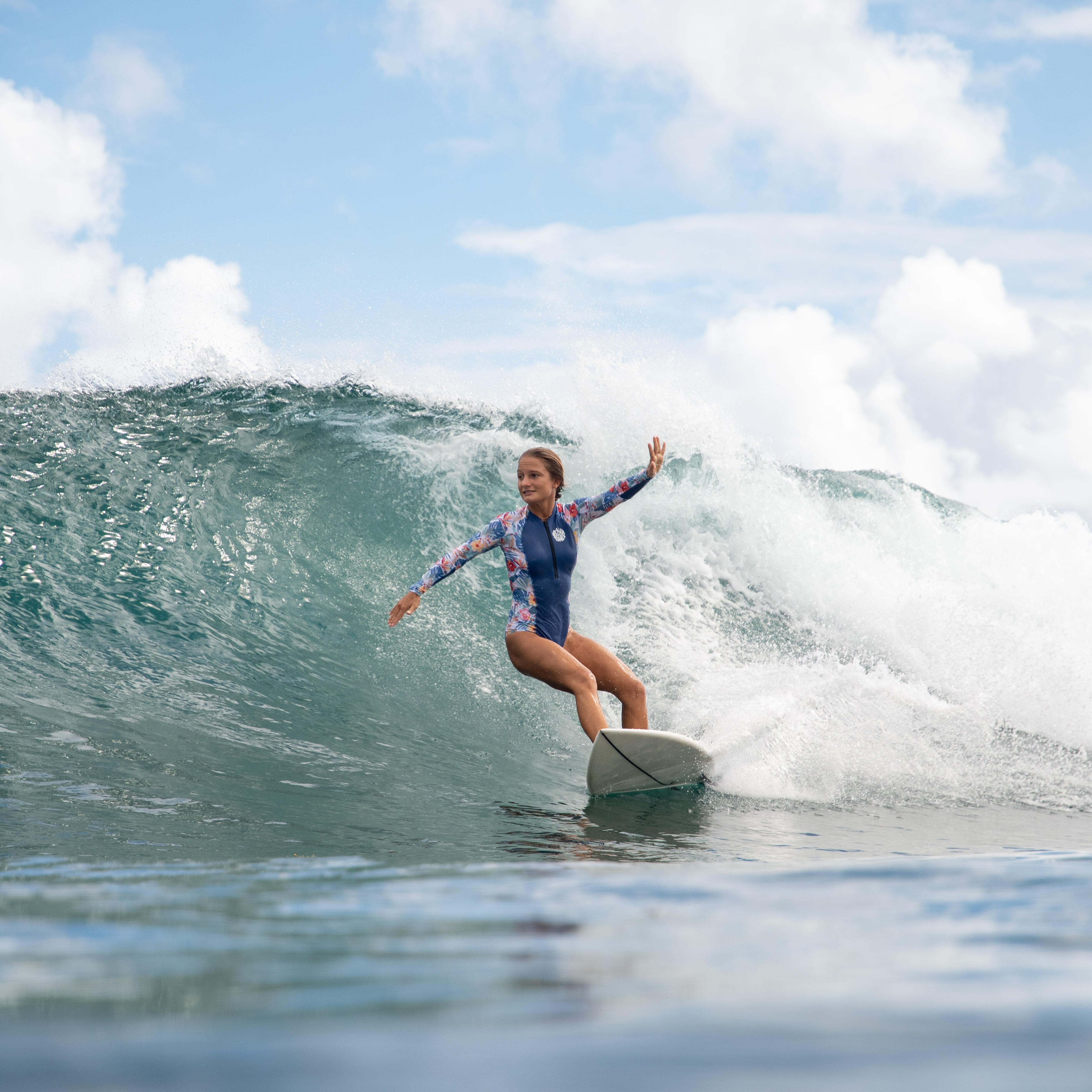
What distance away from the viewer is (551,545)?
16.6ft

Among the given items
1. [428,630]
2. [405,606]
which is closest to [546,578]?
[405,606]

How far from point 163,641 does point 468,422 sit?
538 centimetres

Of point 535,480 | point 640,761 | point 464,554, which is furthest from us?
point 464,554

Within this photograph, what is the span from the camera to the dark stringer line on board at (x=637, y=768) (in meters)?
4.61

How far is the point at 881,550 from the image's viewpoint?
389 inches

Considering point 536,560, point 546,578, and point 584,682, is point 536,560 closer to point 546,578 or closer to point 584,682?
point 546,578

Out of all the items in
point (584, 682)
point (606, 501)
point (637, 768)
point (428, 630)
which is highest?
point (606, 501)

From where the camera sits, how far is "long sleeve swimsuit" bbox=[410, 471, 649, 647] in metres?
5.03

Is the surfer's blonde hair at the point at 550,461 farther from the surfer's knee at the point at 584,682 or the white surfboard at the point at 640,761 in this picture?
the white surfboard at the point at 640,761

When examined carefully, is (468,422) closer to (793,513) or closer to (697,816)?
(793,513)

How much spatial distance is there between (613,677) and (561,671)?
0.35 m

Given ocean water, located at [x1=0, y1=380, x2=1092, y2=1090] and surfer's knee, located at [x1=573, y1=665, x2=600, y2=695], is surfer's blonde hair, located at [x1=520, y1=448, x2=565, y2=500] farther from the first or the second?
ocean water, located at [x1=0, y1=380, x2=1092, y2=1090]

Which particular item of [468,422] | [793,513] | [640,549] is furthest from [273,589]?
[793,513]

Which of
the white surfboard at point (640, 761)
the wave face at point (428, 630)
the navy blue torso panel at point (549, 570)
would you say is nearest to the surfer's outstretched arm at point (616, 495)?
the navy blue torso panel at point (549, 570)
